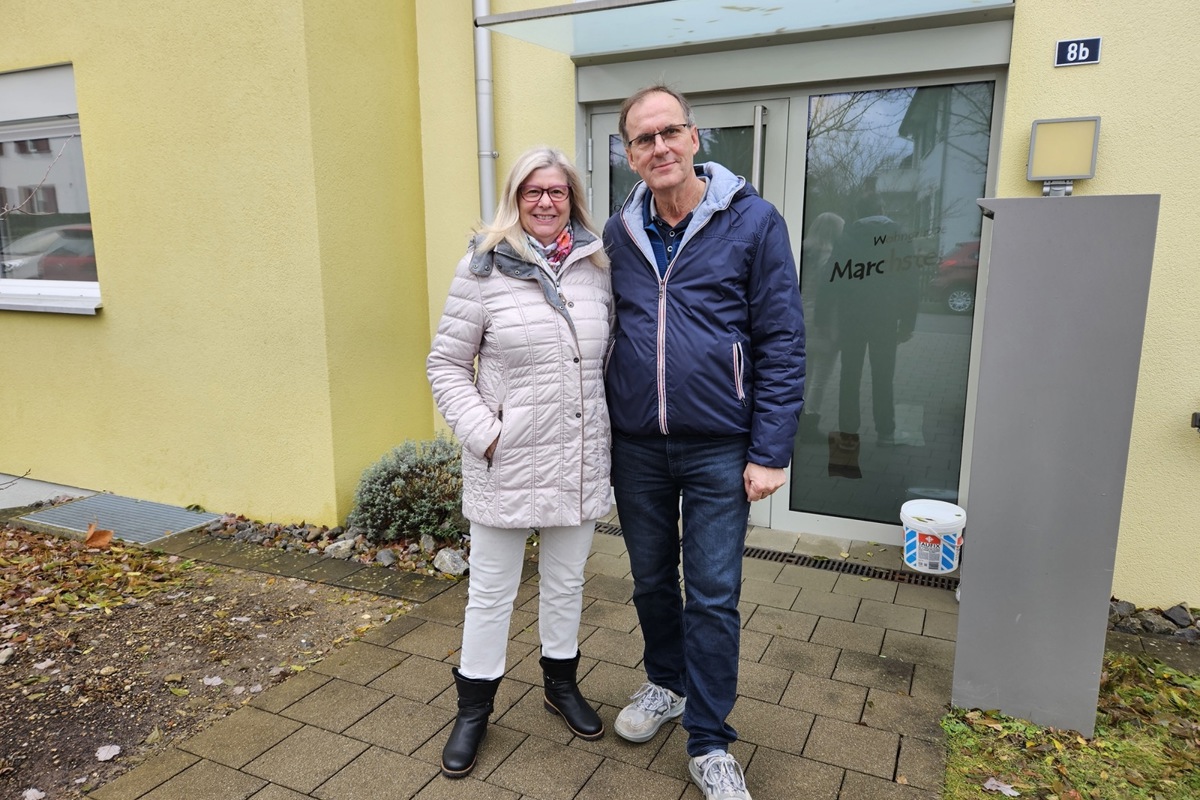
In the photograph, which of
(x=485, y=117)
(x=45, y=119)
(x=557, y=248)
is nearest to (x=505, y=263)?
(x=557, y=248)

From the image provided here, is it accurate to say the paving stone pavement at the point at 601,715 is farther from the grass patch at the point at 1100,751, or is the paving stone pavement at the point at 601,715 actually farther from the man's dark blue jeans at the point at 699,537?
the man's dark blue jeans at the point at 699,537

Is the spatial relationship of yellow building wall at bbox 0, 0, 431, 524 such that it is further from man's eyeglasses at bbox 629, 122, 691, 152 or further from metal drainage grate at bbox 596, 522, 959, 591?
man's eyeglasses at bbox 629, 122, 691, 152

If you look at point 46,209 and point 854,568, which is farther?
point 46,209

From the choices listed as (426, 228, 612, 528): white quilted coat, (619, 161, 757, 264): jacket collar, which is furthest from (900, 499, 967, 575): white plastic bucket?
(619, 161, 757, 264): jacket collar

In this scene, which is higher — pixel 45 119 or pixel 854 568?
pixel 45 119

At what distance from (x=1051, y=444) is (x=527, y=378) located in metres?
1.69

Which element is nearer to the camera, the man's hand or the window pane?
the man's hand

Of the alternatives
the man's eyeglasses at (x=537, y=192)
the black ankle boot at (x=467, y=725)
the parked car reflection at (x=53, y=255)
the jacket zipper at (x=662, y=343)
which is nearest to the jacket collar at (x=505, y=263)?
the man's eyeglasses at (x=537, y=192)

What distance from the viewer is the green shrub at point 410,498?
4422 millimetres

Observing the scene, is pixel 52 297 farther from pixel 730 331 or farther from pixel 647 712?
pixel 730 331

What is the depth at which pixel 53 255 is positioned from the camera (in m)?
5.82

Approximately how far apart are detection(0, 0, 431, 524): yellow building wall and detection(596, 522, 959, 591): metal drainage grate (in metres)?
2.29

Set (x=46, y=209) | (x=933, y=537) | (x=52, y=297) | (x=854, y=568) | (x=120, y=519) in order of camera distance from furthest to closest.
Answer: (x=46, y=209) < (x=52, y=297) < (x=120, y=519) < (x=854, y=568) < (x=933, y=537)

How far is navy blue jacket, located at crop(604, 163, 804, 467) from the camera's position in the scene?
7.49 ft
